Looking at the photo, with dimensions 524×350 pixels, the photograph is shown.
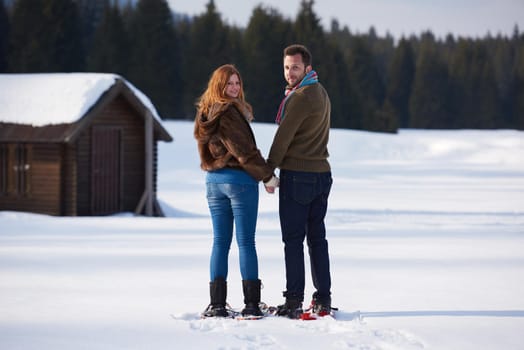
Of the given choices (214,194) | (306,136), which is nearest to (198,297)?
(214,194)

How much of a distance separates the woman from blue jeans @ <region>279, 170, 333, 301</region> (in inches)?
6.7

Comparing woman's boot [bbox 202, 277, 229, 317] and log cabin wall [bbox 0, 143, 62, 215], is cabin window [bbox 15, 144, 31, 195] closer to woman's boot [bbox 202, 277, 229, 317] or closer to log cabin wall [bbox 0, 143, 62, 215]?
log cabin wall [bbox 0, 143, 62, 215]

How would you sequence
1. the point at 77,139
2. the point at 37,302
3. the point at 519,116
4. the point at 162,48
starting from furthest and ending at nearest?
the point at 519,116 → the point at 162,48 → the point at 77,139 → the point at 37,302

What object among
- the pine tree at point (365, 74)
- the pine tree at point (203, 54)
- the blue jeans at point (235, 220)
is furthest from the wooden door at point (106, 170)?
the pine tree at point (365, 74)

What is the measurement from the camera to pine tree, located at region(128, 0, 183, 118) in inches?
2120

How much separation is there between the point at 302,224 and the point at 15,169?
13154 mm

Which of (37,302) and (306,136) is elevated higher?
(306,136)

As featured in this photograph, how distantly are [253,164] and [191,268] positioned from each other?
335 cm

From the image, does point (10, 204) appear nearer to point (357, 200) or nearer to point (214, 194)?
point (357, 200)

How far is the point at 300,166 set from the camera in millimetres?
6324

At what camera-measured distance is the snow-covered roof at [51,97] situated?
56.6 ft

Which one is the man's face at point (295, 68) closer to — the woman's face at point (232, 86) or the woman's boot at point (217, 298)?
the woman's face at point (232, 86)

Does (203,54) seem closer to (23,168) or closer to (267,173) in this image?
(23,168)

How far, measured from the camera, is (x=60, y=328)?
5875 millimetres
